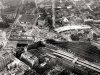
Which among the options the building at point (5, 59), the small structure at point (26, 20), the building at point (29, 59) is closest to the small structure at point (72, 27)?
the small structure at point (26, 20)

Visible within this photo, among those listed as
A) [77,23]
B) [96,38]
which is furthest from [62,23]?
[96,38]

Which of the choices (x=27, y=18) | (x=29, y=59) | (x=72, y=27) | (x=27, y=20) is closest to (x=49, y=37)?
(x=72, y=27)

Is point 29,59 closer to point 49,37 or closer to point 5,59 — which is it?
point 5,59

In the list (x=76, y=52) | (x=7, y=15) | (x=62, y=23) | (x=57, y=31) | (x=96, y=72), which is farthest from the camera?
(x=7, y=15)

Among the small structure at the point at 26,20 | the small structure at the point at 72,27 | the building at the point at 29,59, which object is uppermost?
the small structure at the point at 26,20

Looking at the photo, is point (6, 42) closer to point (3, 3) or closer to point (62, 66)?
point (62, 66)

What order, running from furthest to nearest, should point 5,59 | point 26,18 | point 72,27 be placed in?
point 26,18
point 72,27
point 5,59

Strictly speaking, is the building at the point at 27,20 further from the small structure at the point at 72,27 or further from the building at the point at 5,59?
the building at the point at 5,59

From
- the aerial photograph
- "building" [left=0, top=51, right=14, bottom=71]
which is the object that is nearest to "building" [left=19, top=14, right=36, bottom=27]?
the aerial photograph

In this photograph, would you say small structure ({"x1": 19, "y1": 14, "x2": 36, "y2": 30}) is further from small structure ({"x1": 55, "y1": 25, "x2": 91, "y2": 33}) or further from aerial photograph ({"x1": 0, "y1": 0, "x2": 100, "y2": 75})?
small structure ({"x1": 55, "y1": 25, "x2": 91, "y2": 33})
